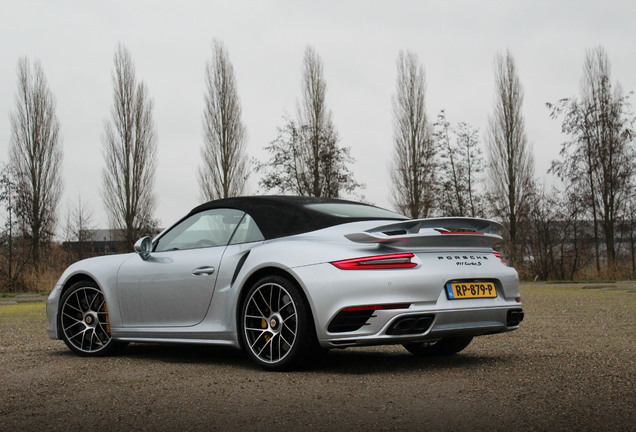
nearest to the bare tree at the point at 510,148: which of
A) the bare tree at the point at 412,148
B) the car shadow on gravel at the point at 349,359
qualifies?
the bare tree at the point at 412,148

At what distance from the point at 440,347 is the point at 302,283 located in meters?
1.75

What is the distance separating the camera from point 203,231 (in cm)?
621

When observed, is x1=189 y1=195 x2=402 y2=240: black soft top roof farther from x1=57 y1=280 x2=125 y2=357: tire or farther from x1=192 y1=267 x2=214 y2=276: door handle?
x1=57 y1=280 x2=125 y2=357: tire

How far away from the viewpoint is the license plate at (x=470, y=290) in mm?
5129

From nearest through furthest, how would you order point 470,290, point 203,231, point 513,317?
1. point 470,290
2. point 513,317
3. point 203,231

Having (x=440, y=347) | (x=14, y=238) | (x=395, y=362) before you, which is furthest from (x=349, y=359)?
(x=14, y=238)

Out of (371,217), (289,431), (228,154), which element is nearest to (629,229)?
(228,154)

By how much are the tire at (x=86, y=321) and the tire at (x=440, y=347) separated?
255 cm

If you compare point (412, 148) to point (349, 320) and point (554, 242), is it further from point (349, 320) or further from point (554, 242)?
point (349, 320)

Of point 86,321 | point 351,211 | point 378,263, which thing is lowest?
point 86,321

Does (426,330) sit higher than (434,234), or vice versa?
(434,234)

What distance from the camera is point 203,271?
5.83 m

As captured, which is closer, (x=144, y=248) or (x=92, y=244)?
(x=144, y=248)

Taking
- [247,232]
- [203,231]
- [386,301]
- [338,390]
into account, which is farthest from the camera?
[203,231]
